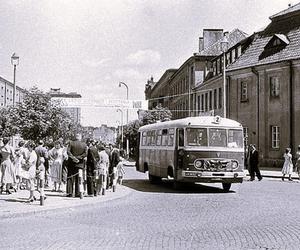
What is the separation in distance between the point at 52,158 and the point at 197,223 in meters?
9.14

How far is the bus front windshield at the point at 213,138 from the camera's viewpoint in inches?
724

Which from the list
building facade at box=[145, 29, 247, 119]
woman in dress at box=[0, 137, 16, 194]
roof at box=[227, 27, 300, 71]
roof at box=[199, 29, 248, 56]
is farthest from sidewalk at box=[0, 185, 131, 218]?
roof at box=[199, 29, 248, 56]

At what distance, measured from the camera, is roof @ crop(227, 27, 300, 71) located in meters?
36.3

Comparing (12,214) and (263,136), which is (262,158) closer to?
(263,136)

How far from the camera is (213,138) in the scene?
728 inches

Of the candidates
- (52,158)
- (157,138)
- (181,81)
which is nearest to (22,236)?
(52,158)

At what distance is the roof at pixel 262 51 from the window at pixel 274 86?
1.31 m

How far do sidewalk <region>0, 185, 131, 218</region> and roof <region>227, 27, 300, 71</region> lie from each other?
22998mm

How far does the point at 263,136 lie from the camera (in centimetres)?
3850

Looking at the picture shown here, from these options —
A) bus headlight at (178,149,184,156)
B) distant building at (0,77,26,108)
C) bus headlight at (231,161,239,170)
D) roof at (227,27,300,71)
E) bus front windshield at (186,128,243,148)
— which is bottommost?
bus headlight at (231,161,239,170)

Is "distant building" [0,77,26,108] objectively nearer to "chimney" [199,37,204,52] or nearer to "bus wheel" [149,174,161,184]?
"chimney" [199,37,204,52]

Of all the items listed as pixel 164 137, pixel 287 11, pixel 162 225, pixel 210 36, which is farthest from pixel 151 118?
pixel 162 225

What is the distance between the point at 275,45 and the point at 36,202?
28.5 meters

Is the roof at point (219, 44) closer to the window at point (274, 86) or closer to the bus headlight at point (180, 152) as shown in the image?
the window at point (274, 86)
